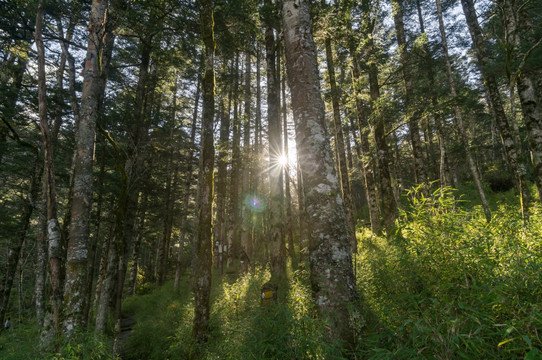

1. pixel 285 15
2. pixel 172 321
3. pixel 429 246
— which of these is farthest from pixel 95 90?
pixel 172 321

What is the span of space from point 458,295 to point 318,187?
1977mm

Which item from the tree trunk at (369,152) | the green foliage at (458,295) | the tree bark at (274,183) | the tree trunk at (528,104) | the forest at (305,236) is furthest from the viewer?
the tree trunk at (369,152)

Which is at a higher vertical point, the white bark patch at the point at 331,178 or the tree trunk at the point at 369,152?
the tree trunk at the point at 369,152

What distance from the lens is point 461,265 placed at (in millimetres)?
2768

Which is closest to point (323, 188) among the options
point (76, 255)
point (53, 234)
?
point (76, 255)

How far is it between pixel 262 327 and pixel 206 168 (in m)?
4.58

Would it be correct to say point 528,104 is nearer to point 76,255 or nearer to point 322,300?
point 322,300

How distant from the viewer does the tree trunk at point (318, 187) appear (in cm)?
288

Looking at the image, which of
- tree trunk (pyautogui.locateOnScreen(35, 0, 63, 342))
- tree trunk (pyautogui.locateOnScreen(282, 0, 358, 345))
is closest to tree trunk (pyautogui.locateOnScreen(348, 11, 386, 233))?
tree trunk (pyautogui.locateOnScreen(282, 0, 358, 345))

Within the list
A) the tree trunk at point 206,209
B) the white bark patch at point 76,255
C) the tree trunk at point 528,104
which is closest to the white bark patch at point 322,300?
the tree trunk at point 206,209

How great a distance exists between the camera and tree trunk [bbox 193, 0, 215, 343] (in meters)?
5.72

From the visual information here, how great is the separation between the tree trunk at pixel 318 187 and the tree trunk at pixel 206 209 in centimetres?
354

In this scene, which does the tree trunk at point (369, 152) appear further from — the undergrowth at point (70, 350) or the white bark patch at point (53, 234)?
the white bark patch at point (53, 234)

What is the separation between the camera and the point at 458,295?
2.60m
